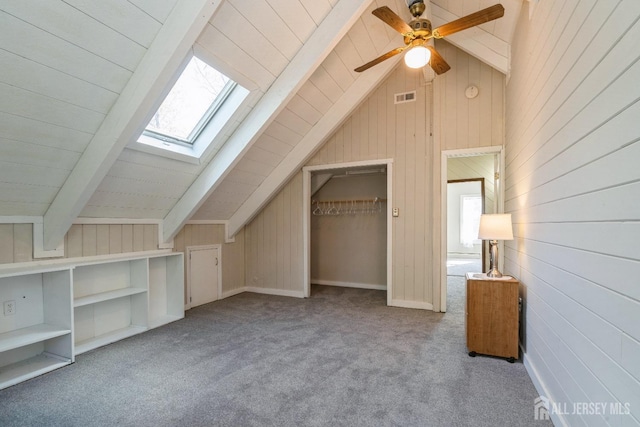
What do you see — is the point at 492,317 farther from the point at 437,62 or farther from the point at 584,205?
the point at 437,62

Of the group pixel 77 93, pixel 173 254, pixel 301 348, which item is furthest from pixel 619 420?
pixel 173 254

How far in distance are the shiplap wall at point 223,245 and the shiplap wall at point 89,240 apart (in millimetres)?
435

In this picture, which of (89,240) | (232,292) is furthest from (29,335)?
(232,292)

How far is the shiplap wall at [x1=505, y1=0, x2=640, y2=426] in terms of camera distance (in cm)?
101

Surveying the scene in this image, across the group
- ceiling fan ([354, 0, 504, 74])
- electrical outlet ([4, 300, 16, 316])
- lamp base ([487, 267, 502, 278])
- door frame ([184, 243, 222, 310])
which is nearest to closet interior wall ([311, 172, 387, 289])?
door frame ([184, 243, 222, 310])

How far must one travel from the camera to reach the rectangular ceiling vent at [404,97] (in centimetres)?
383

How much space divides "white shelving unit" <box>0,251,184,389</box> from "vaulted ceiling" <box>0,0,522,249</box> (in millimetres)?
361

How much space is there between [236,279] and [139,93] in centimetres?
330

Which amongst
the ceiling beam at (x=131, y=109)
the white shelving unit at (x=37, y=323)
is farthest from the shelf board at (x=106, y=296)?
the ceiling beam at (x=131, y=109)

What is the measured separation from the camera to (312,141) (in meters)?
3.90

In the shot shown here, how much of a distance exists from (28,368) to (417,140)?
4309 mm

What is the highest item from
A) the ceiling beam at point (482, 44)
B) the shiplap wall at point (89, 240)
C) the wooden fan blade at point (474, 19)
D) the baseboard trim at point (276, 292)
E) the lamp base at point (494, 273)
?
the ceiling beam at point (482, 44)

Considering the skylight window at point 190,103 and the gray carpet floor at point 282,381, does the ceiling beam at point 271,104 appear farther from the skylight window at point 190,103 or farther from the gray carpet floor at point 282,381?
the gray carpet floor at point 282,381

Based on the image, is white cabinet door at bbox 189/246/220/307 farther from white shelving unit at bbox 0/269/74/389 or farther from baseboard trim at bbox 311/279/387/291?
baseboard trim at bbox 311/279/387/291
